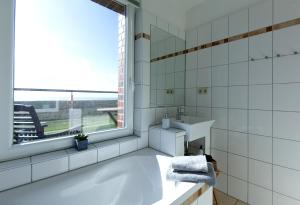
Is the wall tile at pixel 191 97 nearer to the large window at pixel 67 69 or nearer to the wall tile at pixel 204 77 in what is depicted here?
the wall tile at pixel 204 77

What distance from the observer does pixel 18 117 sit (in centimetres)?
122

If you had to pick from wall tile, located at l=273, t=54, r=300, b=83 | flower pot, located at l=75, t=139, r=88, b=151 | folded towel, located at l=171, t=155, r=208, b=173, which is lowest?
folded towel, located at l=171, t=155, r=208, b=173

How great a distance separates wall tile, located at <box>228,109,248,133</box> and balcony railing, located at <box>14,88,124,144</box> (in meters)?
1.26

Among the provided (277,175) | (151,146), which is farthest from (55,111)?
(277,175)

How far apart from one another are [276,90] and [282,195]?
0.98 m

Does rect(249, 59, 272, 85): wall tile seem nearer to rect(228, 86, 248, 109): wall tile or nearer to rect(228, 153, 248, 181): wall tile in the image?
rect(228, 86, 248, 109): wall tile

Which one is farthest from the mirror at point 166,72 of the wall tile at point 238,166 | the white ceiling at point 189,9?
the wall tile at point 238,166

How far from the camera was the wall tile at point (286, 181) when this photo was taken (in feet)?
4.74

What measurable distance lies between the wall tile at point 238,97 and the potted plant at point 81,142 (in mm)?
1581

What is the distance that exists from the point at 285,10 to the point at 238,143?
1365 mm

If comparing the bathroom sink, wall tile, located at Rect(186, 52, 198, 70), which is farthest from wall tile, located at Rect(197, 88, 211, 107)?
wall tile, located at Rect(186, 52, 198, 70)

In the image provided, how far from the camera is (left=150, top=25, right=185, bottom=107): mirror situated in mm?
1999

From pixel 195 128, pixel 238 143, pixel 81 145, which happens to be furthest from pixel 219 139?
pixel 81 145

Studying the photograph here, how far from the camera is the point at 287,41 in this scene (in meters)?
1.48
